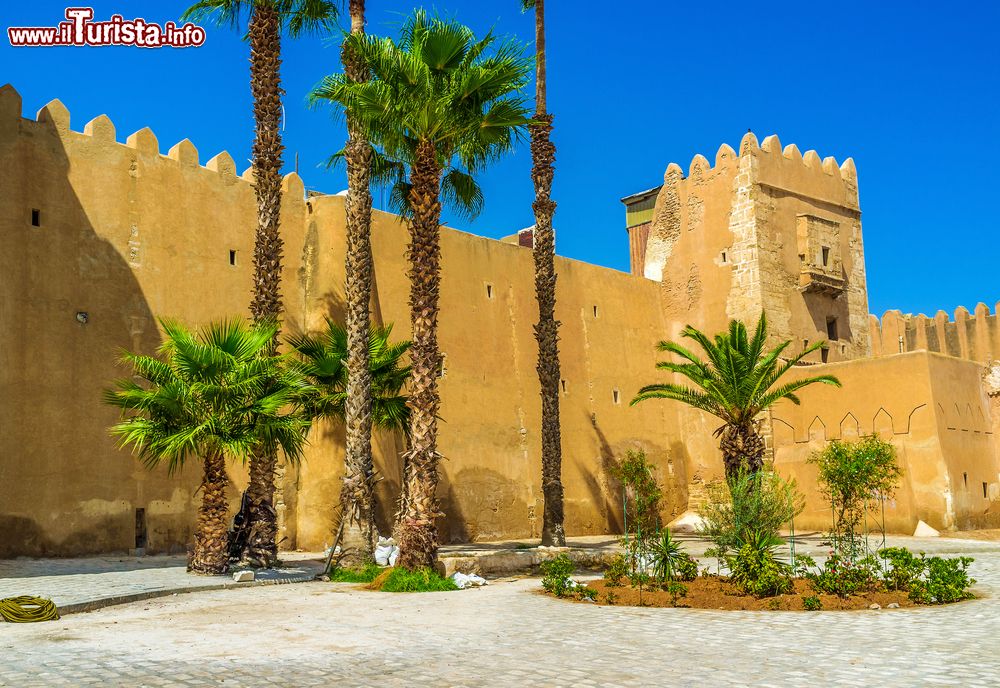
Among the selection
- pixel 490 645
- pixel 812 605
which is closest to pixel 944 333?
pixel 812 605

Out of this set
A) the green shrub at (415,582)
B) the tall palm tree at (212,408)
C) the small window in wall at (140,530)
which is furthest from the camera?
the small window in wall at (140,530)

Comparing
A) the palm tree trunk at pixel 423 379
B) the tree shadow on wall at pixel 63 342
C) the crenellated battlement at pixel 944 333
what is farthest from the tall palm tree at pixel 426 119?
the crenellated battlement at pixel 944 333

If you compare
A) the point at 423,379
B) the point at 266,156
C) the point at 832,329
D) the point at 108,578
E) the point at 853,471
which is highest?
the point at 266,156

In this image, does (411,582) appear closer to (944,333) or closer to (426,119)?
(426,119)

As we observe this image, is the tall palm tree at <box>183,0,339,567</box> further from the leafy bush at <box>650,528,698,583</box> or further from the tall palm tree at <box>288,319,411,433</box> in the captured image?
the leafy bush at <box>650,528,698,583</box>

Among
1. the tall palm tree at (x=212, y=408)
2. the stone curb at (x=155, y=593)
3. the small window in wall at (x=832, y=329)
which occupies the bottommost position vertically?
the stone curb at (x=155, y=593)

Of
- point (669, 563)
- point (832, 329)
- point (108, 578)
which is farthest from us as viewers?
point (832, 329)

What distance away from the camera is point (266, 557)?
15273 mm

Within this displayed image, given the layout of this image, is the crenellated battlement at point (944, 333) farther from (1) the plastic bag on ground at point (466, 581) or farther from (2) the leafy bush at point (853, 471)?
(1) the plastic bag on ground at point (466, 581)

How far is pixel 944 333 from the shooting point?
43219 millimetres

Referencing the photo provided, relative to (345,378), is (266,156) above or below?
above

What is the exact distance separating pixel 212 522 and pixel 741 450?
960cm

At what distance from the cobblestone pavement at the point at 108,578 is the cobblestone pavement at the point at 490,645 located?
59 centimetres

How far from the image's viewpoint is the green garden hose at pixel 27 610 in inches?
390
